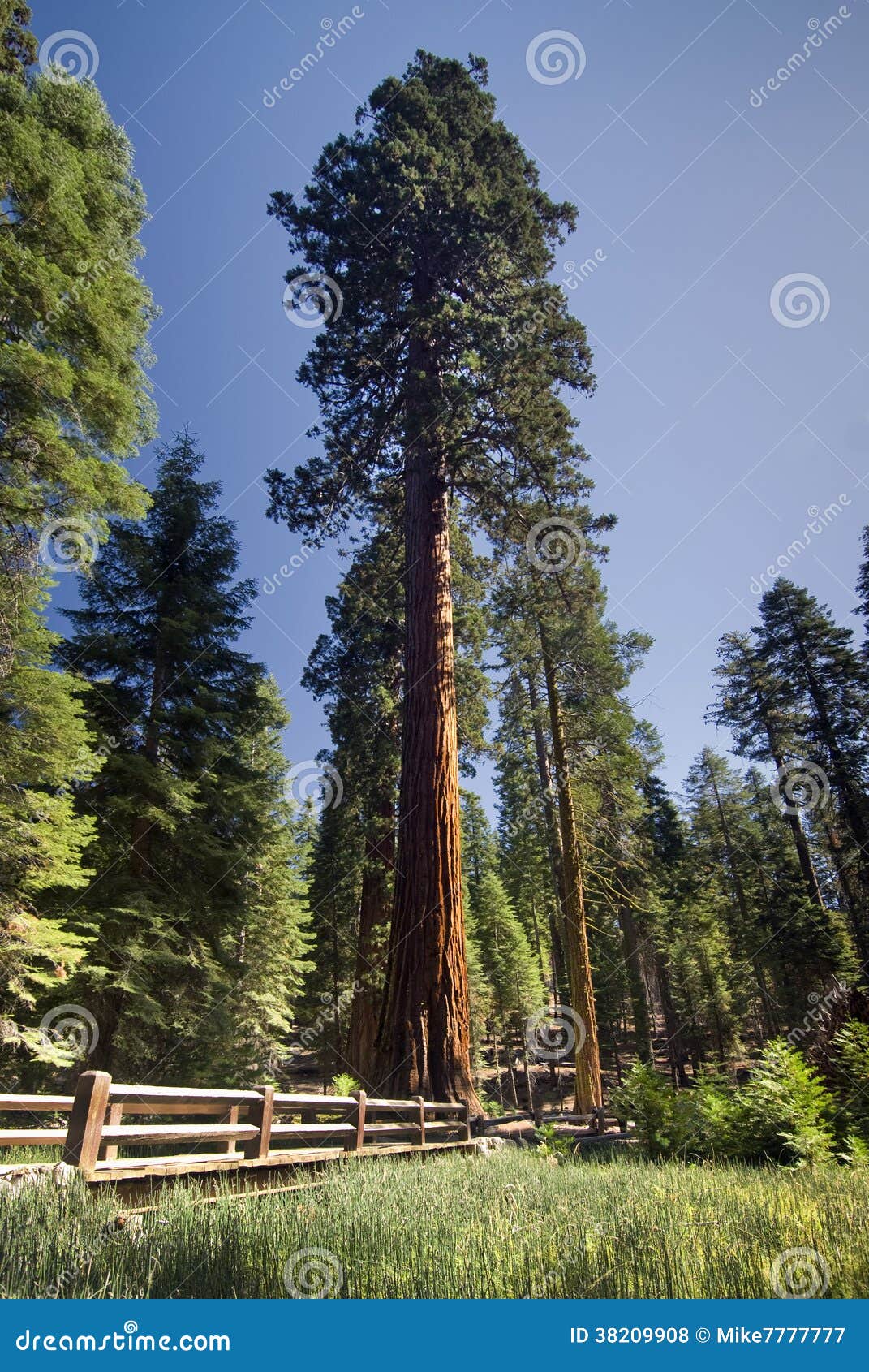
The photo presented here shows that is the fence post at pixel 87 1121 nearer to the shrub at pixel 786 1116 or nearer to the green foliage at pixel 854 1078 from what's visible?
A: the shrub at pixel 786 1116

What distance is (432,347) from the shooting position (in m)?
13.2

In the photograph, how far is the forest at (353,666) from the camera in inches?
365

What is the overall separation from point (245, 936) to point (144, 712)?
9344mm

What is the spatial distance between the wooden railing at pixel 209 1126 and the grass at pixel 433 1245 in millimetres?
389

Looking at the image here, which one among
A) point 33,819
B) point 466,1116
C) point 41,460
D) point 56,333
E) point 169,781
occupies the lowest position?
point 466,1116

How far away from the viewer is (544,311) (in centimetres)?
1246

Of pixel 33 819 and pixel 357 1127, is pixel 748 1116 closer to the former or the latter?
pixel 357 1127

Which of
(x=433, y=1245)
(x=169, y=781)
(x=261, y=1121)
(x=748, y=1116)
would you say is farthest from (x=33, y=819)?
(x=748, y=1116)

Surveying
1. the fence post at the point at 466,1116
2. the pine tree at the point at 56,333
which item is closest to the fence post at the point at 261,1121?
the fence post at the point at 466,1116

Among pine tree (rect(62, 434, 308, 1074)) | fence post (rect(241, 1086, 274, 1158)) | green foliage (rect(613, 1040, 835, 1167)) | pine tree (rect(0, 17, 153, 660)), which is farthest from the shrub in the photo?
pine tree (rect(0, 17, 153, 660))

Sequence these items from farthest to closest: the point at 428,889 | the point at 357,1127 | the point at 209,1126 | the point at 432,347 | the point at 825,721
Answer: the point at 825,721 < the point at 432,347 < the point at 428,889 < the point at 357,1127 < the point at 209,1126

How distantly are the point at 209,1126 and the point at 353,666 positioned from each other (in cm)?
1252

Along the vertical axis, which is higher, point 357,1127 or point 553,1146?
point 357,1127

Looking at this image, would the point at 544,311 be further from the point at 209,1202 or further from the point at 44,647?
the point at 209,1202
